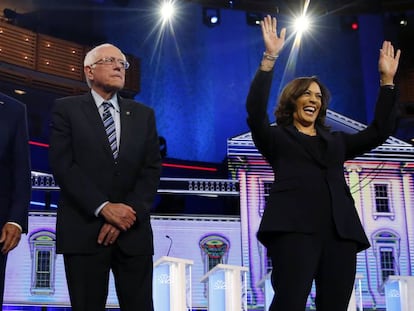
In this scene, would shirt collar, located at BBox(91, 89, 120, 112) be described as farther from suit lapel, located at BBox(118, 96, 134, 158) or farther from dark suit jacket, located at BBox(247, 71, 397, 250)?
dark suit jacket, located at BBox(247, 71, 397, 250)

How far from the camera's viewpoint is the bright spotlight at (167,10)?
19.1 metres

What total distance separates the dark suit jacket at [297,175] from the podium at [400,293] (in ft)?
20.8

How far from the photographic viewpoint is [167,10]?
19.4 m

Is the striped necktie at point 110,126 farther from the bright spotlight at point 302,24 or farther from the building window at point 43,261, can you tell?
the bright spotlight at point 302,24

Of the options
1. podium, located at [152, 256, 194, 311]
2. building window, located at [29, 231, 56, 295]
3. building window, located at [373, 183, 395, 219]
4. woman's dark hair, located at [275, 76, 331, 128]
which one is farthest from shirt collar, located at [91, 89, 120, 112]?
building window, located at [373, 183, 395, 219]

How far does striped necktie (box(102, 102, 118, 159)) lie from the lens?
10.8 ft

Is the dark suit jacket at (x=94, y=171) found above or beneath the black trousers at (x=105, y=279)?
above

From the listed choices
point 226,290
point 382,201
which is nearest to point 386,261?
point 382,201

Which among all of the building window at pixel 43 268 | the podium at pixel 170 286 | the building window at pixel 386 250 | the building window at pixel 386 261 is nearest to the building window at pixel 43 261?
the building window at pixel 43 268

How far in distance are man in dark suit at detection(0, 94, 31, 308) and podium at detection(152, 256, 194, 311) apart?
183 inches

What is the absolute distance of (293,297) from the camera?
9.68ft

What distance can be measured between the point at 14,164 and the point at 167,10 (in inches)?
656

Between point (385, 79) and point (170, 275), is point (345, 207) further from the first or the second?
point (170, 275)

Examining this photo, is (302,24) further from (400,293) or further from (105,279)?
(105,279)
